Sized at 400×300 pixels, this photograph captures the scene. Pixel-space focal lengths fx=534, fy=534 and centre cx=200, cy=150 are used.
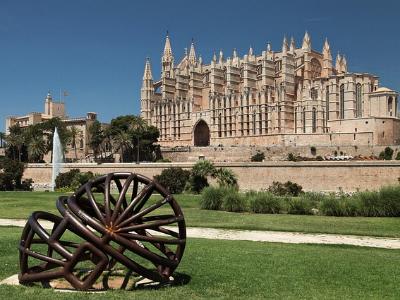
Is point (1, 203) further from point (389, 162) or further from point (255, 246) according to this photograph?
point (389, 162)

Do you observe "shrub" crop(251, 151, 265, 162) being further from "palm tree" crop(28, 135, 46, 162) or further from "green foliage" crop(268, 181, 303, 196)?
"palm tree" crop(28, 135, 46, 162)

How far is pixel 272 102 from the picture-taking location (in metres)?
76.6

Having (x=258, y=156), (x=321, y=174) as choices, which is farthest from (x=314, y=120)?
(x=321, y=174)

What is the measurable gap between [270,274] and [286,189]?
3093cm

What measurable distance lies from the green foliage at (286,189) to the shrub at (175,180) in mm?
7977

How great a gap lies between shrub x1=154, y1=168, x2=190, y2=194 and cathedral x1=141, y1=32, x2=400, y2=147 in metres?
25.3

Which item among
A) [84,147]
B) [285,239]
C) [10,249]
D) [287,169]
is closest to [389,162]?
[287,169]

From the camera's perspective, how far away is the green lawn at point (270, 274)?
895cm

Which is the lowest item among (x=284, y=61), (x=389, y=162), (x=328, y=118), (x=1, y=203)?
(x=1, y=203)

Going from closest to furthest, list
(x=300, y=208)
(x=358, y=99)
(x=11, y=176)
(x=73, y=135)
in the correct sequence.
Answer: (x=300, y=208)
(x=11, y=176)
(x=358, y=99)
(x=73, y=135)

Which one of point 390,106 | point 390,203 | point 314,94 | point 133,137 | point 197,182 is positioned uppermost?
point 314,94

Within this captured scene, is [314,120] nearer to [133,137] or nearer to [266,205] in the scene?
[133,137]

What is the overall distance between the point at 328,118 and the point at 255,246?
59.6 metres

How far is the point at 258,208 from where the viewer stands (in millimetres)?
29250
